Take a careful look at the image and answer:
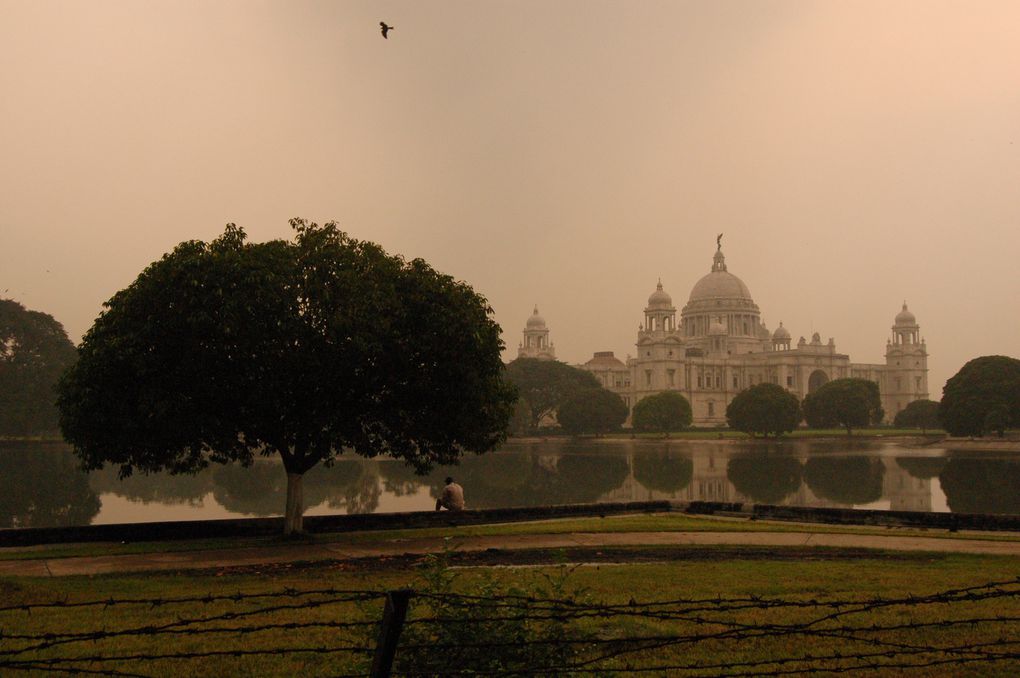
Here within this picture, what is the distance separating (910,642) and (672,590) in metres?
2.95

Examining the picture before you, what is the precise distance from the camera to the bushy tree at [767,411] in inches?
3465

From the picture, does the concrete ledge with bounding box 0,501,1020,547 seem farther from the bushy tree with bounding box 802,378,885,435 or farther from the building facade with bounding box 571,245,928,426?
the building facade with bounding box 571,245,928,426

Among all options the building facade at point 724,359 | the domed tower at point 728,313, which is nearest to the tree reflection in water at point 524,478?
the building facade at point 724,359

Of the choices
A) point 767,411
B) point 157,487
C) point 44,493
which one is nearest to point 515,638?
point 44,493

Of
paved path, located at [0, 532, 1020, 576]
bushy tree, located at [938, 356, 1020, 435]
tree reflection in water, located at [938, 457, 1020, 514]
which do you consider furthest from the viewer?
bushy tree, located at [938, 356, 1020, 435]

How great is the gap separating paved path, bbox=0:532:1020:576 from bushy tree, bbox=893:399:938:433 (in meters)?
95.8

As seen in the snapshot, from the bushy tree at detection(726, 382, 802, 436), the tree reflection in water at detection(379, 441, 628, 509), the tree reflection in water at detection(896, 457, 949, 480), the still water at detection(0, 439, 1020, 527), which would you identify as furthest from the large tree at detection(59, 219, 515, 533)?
the bushy tree at detection(726, 382, 802, 436)

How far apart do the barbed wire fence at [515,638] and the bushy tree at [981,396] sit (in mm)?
71080

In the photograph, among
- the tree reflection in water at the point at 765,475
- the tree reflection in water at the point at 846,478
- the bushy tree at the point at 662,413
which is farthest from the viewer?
the bushy tree at the point at 662,413

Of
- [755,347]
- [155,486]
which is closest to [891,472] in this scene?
[155,486]

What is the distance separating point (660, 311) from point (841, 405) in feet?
150

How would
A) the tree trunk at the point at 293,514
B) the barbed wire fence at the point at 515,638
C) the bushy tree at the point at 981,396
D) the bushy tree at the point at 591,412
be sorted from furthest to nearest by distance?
the bushy tree at the point at 591,412
the bushy tree at the point at 981,396
the tree trunk at the point at 293,514
the barbed wire fence at the point at 515,638

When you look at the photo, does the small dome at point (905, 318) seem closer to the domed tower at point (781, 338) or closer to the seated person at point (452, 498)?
the domed tower at point (781, 338)

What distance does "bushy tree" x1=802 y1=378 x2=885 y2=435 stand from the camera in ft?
312
